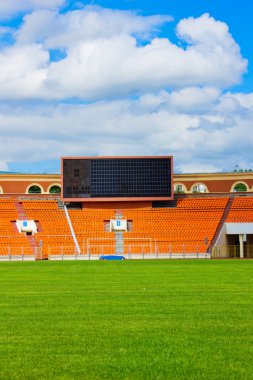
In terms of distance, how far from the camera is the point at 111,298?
16.0 m

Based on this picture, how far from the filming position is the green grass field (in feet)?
25.2

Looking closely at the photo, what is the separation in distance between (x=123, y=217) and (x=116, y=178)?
4.05 m

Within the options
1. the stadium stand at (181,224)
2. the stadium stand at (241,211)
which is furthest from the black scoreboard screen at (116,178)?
the stadium stand at (241,211)

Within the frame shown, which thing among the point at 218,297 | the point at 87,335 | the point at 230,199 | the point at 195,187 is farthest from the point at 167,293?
the point at 195,187

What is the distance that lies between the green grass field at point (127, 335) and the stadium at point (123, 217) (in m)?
38.5

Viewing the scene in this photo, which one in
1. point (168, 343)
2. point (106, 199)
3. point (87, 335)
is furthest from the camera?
point (106, 199)

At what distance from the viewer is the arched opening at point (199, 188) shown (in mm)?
69244

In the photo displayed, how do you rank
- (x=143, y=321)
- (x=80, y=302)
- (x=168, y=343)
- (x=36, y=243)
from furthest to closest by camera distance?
(x=36, y=243) < (x=80, y=302) < (x=143, y=321) < (x=168, y=343)

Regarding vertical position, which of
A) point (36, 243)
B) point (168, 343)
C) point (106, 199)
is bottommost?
point (168, 343)

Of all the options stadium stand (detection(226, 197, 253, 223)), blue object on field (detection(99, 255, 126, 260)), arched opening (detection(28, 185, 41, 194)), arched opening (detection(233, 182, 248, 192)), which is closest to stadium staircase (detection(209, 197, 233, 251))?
stadium stand (detection(226, 197, 253, 223))

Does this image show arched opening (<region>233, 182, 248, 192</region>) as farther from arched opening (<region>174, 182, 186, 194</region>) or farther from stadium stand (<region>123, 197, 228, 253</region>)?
arched opening (<region>174, 182, 186, 194</region>)

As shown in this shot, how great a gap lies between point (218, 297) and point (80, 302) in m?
3.49

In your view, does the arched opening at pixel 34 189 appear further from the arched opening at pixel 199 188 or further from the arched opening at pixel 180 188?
the arched opening at pixel 199 188

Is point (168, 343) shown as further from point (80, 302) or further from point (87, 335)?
point (80, 302)
